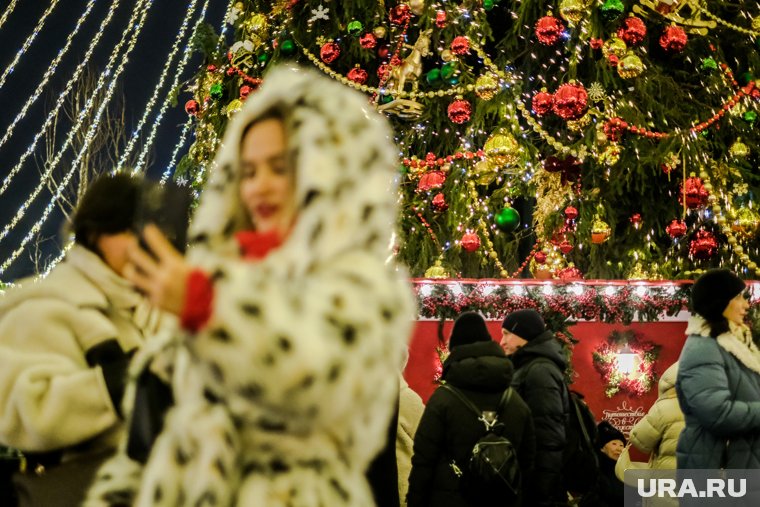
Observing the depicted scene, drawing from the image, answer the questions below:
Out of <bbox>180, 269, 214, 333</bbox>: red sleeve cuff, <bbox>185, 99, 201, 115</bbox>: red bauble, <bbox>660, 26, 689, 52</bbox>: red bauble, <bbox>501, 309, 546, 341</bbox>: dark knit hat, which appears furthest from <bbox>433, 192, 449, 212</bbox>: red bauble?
<bbox>180, 269, 214, 333</bbox>: red sleeve cuff

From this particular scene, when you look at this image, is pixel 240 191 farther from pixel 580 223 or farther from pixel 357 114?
pixel 580 223

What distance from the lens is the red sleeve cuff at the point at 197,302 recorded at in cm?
167

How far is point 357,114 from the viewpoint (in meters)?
1.96

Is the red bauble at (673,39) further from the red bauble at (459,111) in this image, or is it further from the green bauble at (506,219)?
the green bauble at (506,219)

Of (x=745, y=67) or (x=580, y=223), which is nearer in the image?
(x=580, y=223)

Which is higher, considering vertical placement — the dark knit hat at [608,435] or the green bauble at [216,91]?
the green bauble at [216,91]

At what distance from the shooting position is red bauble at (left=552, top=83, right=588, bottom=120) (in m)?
9.91

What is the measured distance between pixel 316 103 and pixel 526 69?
13254 millimetres

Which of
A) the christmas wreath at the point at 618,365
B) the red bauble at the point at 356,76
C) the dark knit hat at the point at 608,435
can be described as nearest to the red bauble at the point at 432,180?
the red bauble at the point at 356,76

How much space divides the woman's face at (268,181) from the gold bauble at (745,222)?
35.0ft

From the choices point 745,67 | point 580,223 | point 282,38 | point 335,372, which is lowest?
point 335,372

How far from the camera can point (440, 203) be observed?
13.6m

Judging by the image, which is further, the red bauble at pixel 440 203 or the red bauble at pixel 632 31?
the red bauble at pixel 440 203

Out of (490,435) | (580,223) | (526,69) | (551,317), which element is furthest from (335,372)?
(526,69)
